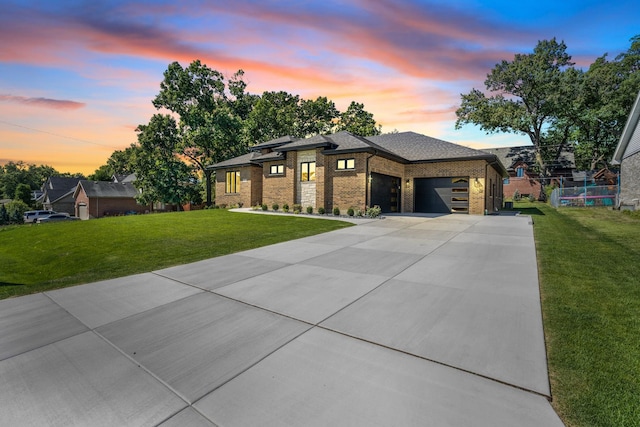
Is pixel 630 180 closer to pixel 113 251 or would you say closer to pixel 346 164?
pixel 346 164

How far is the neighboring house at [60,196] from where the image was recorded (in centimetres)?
4694

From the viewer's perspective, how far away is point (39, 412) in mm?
2158

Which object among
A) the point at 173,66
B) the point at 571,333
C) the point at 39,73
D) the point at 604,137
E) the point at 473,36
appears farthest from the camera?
the point at 604,137

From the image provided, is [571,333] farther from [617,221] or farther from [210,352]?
[617,221]

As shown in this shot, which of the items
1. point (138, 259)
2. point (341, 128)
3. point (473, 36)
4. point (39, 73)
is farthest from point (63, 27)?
point (341, 128)

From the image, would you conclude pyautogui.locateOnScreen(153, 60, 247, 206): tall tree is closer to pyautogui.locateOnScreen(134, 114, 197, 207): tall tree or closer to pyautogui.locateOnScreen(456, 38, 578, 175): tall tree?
pyautogui.locateOnScreen(134, 114, 197, 207): tall tree

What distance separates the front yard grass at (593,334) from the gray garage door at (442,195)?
42.0 ft

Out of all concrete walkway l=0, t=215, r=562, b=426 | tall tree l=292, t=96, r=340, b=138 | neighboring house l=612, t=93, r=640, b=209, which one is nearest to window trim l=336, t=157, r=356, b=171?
concrete walkway l=0, t=215, r=562, b=426

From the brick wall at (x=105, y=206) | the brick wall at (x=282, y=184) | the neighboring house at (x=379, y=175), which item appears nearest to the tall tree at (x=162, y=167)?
the neighboring house at (x=379, y=175)

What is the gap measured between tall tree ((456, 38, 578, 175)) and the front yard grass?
31.9 meters

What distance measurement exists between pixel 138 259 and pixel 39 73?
43.1 feet

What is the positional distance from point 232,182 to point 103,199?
93.0 feet

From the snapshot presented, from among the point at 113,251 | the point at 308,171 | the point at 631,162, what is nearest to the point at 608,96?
the point at 631,162

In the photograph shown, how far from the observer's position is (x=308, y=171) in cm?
2011
